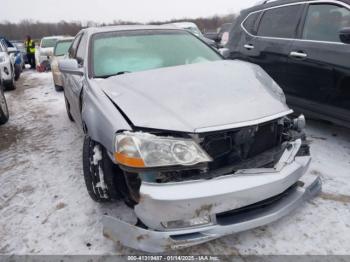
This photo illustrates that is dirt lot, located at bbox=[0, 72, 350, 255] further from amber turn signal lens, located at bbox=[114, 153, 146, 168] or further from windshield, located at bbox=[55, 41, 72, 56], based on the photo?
windshield, located at bbox=[55, 41, 72, 56]

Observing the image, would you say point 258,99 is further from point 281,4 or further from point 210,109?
point 281,4

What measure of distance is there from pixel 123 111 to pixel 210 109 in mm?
565

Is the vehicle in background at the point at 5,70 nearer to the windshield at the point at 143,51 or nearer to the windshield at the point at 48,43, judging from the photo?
the windshield at the point at 48,43

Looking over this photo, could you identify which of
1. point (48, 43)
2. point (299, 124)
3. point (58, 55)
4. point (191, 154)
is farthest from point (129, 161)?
point (48, 43)

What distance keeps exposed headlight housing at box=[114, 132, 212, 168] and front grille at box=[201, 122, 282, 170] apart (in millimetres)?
108

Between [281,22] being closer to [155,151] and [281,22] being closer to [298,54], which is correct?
[298,54]

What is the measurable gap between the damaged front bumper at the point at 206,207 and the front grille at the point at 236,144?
0.16m

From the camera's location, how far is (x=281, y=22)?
3.82 meters

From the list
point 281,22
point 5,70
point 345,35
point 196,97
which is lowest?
point 5,70

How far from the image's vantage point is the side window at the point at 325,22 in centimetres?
311

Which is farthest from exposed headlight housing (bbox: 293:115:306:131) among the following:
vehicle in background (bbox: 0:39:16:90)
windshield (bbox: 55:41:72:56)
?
windshield (bbox: 55:41:72:56)

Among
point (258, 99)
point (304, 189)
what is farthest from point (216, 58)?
point (304, 189)

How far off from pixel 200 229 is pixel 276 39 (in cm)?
297

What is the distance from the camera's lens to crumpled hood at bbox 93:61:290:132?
5.94 feet
